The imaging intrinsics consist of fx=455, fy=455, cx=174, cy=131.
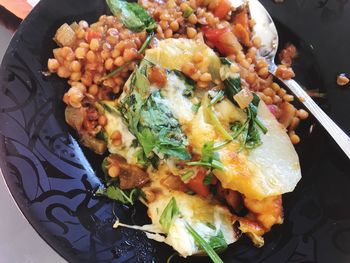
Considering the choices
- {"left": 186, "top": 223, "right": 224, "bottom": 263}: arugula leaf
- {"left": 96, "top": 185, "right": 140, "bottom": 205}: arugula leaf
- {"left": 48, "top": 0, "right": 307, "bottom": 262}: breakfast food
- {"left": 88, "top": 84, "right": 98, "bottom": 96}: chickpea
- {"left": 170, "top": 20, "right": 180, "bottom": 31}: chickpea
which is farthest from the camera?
{"left": 170, "top": 20, "right": 180, "bottom": 31}: chickpea

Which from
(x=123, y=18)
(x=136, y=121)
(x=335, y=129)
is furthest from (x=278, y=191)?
(x=123, y=18)

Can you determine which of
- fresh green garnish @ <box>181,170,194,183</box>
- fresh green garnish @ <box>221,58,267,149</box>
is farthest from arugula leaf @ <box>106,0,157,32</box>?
fresh green garnish @ <box>181,170,194,183</box>

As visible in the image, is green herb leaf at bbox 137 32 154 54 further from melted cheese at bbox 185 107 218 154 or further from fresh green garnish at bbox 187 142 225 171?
fresh green garnish at bbox 187 142 225 171

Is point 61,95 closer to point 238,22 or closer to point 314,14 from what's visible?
point 238,22

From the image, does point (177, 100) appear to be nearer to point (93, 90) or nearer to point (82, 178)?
point (93, 90)


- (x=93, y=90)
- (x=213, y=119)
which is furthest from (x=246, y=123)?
(x=93, y=90)
